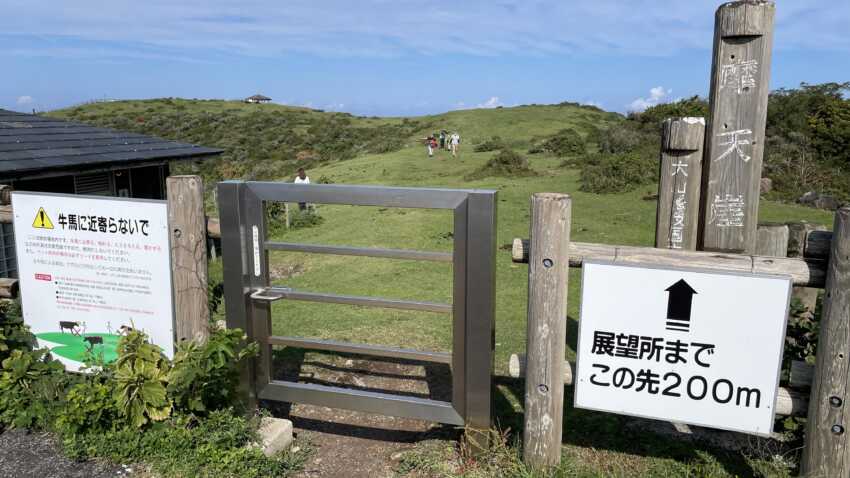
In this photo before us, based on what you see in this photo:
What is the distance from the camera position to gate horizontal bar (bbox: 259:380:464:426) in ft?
13.3

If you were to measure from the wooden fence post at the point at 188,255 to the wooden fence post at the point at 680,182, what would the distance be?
2.98 metres

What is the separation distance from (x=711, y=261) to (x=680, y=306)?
302mm

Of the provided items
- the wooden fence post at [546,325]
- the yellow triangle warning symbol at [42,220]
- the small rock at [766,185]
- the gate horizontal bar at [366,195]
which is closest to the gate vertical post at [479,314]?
the gate horizontal bar at [366,195]

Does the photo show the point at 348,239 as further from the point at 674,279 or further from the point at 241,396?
the point at 674,279

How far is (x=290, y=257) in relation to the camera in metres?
11.8

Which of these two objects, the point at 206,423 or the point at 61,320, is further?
the point at 61,320

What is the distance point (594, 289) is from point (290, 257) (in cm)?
893

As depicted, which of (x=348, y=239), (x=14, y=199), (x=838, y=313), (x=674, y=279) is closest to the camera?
(x=838, y=313)

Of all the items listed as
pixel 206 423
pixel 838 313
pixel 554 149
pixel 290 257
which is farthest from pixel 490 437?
pixel 554 149

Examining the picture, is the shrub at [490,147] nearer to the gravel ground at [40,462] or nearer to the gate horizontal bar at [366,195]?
the gate horizontal bar at [366,195]

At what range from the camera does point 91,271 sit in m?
4.50

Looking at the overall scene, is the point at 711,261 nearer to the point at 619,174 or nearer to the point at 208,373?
the point at 208,373

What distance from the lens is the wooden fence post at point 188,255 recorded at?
4223 millimetres

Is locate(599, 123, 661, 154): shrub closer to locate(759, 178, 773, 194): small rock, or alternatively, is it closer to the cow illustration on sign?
locate(759, 178, 773, 194): small rock
